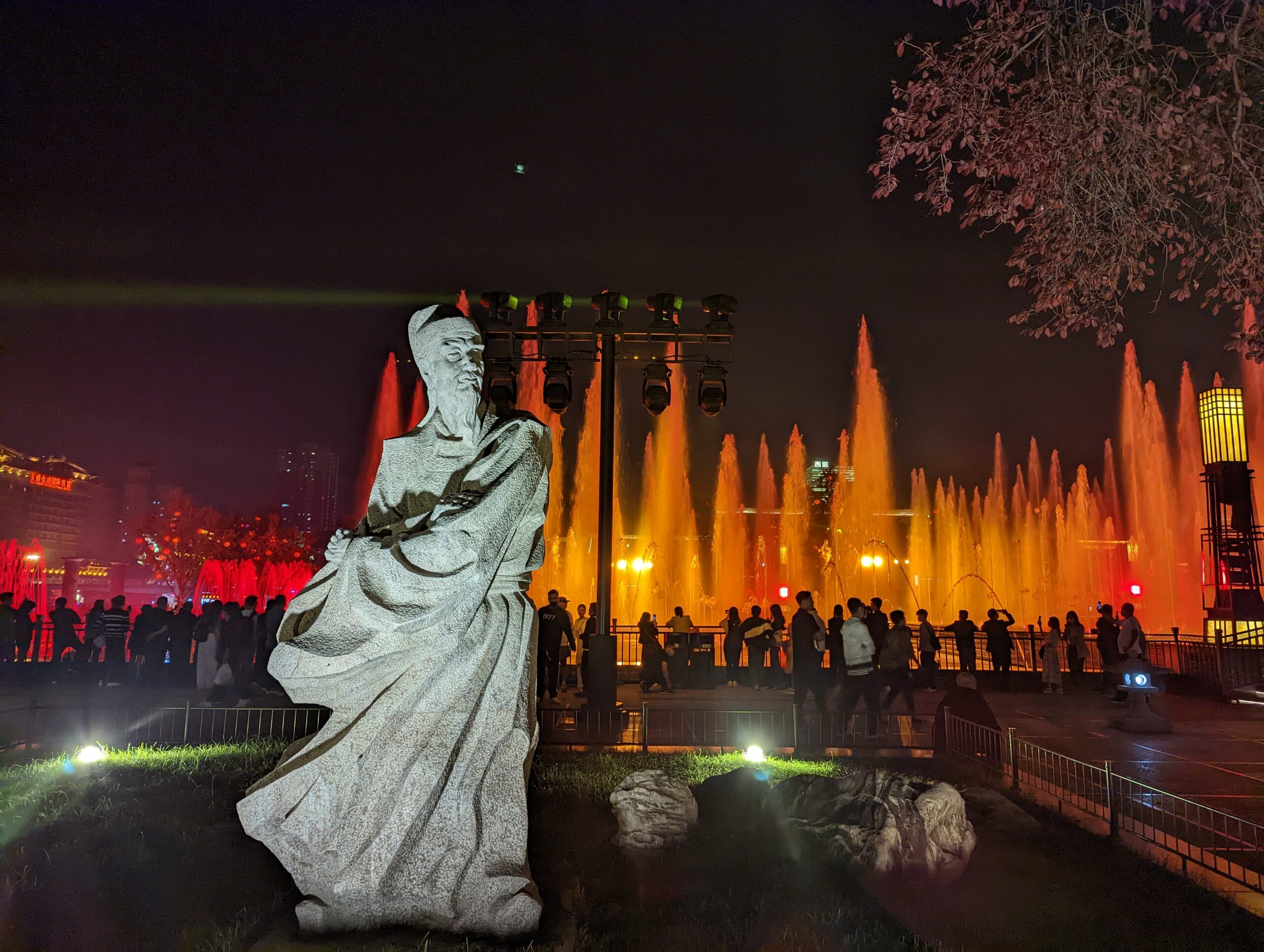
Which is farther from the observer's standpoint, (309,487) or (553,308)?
(309,487)

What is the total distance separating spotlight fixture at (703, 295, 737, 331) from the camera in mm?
11438

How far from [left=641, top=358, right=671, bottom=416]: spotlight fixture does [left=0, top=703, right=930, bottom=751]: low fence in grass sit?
4.66m

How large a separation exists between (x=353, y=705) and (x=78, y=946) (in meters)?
2.02

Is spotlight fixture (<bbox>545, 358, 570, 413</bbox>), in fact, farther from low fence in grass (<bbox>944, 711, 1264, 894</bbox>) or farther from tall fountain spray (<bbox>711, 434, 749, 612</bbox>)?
tall fountain spray (<bbox>711, 434, 749, 612</bbox>)

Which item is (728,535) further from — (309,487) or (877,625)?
(309,487)

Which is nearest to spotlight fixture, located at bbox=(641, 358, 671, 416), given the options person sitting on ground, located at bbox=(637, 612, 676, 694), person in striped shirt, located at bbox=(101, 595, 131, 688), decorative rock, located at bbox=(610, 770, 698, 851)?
person sitting on ground, located at bbox=(637, 612, 676, 694)

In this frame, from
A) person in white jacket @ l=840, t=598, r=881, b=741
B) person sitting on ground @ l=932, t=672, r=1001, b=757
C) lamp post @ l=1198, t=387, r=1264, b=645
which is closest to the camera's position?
person sitting on ground @ l=932, t=672, r=1001, b=757

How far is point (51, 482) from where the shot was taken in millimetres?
77812

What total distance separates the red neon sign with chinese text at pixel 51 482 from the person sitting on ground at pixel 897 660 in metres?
87.4

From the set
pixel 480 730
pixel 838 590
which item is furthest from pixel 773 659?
pixel 838 590

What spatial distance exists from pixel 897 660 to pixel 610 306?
6.86 metres

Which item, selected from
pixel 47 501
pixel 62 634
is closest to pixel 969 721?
pixel 62 634

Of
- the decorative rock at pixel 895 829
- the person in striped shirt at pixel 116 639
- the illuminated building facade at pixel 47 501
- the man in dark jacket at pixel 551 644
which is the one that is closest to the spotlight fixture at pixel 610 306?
the man in dark jacket at pixel 551 644

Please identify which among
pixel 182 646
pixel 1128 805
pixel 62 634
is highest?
pixel 62 634
